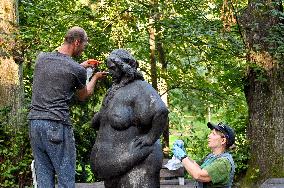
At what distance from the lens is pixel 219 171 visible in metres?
4.21

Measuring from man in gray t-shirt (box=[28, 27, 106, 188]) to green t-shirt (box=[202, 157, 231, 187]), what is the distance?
1.30m

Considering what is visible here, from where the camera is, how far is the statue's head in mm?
4434

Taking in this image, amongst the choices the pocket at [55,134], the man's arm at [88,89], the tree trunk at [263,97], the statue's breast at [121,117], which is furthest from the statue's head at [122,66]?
the tree trunk at [263,97]

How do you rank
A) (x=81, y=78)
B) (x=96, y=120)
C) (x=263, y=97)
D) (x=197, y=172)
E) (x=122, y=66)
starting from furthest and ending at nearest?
(x=263, y=97)
(x=81, y=78)
(x=96, y=120)
(x=122, y=66)
(x=197, y=172)

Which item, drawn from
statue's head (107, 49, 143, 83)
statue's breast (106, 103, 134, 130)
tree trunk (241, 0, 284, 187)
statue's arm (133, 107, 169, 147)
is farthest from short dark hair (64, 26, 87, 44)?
tree trunk (241, 0, 284, 187)

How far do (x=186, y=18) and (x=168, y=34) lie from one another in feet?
1.94

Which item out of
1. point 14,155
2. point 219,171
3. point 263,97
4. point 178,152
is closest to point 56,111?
point 178,152

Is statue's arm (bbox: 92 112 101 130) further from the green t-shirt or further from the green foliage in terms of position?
the green foliage

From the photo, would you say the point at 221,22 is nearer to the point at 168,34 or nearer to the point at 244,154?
the point at 168,34

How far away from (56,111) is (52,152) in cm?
37

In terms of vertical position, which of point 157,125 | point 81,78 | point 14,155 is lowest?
point 14,155

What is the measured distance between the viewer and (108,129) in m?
4.39

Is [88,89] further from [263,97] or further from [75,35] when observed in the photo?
[263,97]

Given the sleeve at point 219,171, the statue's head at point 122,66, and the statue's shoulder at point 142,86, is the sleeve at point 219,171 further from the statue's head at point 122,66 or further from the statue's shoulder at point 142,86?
the statue's head at point 122,66
